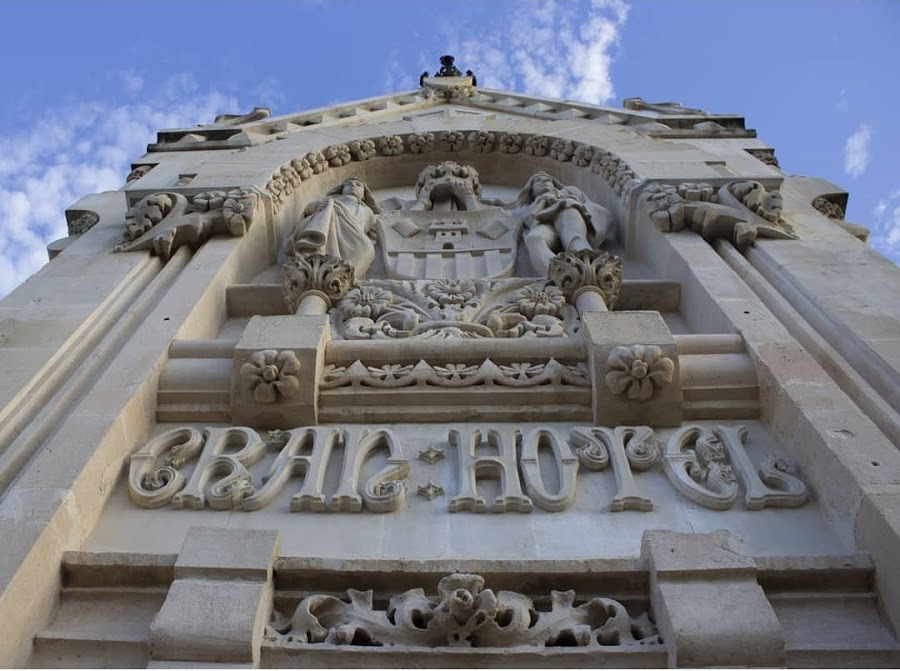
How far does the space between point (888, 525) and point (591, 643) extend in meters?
1.60

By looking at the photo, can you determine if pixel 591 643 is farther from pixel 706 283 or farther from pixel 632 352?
pixel 706 283

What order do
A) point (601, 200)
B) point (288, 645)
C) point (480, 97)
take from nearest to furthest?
point (288, 645)
point (601, 200)
point (480, 97)

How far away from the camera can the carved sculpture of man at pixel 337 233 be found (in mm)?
9414

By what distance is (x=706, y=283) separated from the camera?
25.8ft

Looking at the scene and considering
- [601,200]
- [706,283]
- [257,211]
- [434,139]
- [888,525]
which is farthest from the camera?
[434,139]

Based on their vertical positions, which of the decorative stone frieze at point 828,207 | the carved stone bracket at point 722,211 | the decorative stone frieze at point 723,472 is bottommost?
the decorative stone frieze at point 723,472

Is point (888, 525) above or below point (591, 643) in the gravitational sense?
above

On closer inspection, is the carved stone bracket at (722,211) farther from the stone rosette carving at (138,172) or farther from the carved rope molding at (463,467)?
the stone rosette carving at (138,172)

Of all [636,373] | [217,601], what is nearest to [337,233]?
[636,373]

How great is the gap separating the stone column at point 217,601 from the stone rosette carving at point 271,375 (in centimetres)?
161

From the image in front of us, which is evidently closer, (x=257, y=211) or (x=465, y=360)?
(x=465, y=360)

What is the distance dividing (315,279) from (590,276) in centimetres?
236

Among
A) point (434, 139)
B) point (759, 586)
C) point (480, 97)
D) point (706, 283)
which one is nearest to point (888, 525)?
point (759, 586)

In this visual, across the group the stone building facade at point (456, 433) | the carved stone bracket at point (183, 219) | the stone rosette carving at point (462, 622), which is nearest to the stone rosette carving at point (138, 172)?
the stone building facade at point (456, 433)
